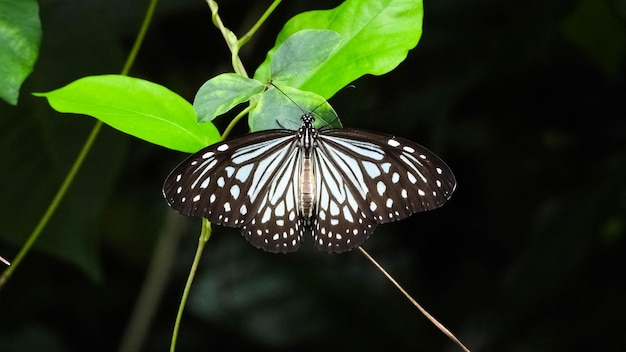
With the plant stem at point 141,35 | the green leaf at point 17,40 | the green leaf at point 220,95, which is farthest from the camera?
the plant stem at point 141,35

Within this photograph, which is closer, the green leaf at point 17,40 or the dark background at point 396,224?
the green leaf at point 17,40

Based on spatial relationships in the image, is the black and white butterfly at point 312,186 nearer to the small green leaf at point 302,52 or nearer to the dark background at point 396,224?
the small green leaf at point 302,52

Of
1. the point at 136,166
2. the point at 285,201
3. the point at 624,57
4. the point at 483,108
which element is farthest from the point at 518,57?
the point at 136,166

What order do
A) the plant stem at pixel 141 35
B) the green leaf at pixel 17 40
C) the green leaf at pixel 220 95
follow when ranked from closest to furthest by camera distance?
the green leaf at pixel 220 95 → the green leaf at pixel 17 40 → the plant stem at pixel 141 35

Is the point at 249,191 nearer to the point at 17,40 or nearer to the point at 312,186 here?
the point at 312,186

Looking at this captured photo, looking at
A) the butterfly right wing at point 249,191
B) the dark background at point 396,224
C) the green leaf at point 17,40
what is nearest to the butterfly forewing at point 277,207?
the butterfly right wing at point 249,191

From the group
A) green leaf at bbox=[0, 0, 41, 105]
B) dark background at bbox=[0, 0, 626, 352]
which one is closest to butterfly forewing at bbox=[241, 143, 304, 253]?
green leaf at bbox=[0, 0, 41, 105]

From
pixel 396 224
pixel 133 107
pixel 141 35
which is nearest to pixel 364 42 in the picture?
pixel 133 107

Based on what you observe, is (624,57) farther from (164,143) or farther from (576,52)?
(164,143)
